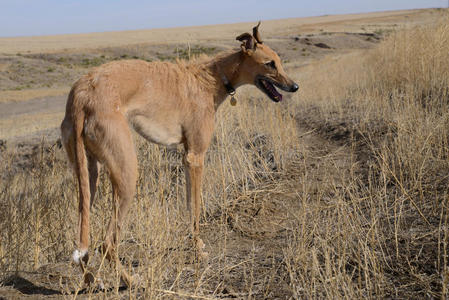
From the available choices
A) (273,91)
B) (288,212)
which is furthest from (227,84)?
(288,212)

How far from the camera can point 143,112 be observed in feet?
15.1

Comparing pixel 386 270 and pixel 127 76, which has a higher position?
pixel 127 76

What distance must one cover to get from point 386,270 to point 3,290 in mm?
3276

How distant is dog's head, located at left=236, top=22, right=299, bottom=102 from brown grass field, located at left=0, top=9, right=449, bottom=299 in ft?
3.19

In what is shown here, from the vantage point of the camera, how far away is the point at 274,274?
361cm

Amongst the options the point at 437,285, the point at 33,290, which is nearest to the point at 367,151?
the point at 437,285

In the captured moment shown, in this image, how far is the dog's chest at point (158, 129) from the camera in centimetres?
463

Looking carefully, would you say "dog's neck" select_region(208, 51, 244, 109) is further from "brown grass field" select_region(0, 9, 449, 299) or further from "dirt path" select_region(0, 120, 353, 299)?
"dirt path" select_region(0, 120, 353, 299)

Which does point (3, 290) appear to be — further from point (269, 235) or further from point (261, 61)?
point (261, 61)

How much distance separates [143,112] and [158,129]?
0.31 metres

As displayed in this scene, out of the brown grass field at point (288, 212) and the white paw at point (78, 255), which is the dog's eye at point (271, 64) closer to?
the brown grass field at point (288, 212)

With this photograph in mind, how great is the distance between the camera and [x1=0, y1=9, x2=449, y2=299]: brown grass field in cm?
352

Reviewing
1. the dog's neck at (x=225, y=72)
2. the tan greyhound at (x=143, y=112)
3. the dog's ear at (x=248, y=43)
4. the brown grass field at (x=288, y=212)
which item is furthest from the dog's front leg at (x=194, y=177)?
the dog's ear at (x=248, y=43)

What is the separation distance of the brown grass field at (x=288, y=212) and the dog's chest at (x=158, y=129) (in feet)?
1.94
